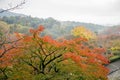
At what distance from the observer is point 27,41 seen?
17.4m

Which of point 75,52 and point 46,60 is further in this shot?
point 46,60

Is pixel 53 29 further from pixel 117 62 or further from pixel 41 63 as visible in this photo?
pixel 41 63

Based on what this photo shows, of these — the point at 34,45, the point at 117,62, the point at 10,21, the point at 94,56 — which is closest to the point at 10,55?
the point at 34,45

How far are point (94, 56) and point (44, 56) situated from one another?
3686 millimetres

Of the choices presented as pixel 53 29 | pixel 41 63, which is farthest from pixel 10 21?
pixel 41 63

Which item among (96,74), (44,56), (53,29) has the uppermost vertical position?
(44,56)

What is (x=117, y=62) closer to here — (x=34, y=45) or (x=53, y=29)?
(x=34, y=45)

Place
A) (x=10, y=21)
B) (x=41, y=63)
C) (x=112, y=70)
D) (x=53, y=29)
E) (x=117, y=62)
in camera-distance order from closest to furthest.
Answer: (x=41, y=63), (x=112, y=70), (x=117, y=62), (x=10, y=21), (x=53, y=29)

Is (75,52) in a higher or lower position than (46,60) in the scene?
higher

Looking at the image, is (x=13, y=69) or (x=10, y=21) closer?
(x=13, y=69)

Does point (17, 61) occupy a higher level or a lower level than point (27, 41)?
lower

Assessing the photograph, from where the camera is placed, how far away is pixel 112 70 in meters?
37.5

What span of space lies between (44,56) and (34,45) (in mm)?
1276

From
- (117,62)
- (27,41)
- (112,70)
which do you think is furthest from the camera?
(117,62)
